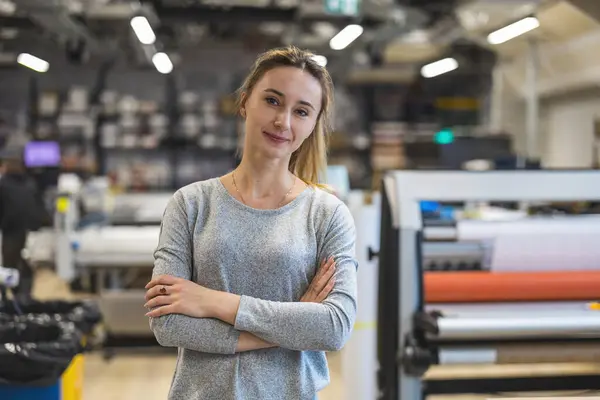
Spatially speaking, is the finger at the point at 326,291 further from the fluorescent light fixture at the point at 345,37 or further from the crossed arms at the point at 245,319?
the fluorescent light fixture at the point at 345,37

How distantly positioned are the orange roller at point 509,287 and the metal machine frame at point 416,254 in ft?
0.51

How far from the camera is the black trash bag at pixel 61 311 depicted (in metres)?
3.51

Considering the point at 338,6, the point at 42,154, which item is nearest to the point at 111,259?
the point at 338,6

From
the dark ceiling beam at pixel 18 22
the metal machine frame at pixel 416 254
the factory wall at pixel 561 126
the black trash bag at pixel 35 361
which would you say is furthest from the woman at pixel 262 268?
the factory wall at pixel 561 126

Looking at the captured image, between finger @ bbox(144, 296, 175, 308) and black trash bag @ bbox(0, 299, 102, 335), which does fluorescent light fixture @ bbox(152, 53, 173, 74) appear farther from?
finger @ bbox(144, 296, 175, 308)

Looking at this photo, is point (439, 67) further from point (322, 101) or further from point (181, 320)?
point (181, 320)

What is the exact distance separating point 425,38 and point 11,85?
7.61 meters

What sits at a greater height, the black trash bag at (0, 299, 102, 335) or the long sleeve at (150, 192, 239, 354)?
the long sleeve at (150, 192, 239, 354)

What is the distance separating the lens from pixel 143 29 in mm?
7629

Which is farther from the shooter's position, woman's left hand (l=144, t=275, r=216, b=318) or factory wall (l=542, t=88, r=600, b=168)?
factory wall (l=542, t=88, r=600, b=168)

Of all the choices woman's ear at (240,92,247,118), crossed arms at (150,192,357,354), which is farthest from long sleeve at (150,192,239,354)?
woman's ear at (240,92,247,118)

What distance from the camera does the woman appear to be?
58.9 inches

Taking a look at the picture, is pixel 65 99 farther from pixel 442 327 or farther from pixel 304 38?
pixel 442 327

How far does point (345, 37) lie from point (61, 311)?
593 centimetres
